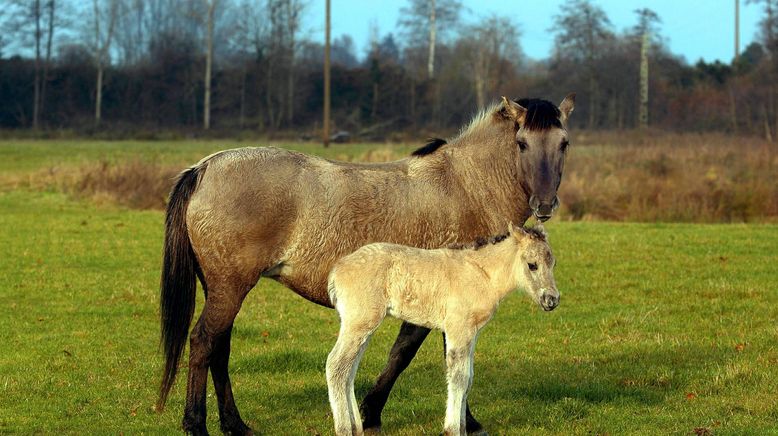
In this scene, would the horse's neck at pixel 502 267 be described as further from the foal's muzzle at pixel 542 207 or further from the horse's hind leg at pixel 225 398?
the horse's hind leg at pixel 225 398

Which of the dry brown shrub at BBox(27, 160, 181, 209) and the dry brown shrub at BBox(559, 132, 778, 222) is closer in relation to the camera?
the dry brown shrub at BBox(559, 132, 778, 222)

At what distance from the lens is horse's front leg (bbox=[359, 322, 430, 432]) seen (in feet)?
26.1

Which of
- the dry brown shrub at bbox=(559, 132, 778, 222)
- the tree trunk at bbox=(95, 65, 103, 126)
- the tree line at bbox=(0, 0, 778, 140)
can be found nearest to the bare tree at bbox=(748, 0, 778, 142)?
the tree line at bbox=(0, 0, 778, 140)

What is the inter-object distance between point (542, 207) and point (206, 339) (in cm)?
278

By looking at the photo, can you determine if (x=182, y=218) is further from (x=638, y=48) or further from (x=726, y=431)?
(x=638, y=48)

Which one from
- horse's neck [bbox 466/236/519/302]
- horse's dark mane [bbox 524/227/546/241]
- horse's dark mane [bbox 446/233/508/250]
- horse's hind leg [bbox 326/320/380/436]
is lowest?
horse's hind leg [bbox 326/320/380/436]

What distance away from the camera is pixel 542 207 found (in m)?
7.61

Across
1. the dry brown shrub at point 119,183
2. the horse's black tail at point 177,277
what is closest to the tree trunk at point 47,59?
the dry brown shrub at point 119,183

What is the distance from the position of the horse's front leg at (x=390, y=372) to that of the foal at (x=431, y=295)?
1041 mm

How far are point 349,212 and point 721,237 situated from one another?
566 inches

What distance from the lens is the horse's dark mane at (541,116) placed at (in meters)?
7.91

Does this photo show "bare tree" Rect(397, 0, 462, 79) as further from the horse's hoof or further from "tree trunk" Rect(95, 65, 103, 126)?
the horse's hoof

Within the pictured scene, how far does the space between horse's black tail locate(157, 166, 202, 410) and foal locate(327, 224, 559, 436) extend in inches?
60.5

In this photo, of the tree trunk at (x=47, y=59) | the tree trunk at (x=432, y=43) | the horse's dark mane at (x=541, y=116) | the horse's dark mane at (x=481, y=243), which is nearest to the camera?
the horse's dark mane at (x=481, y=243)
